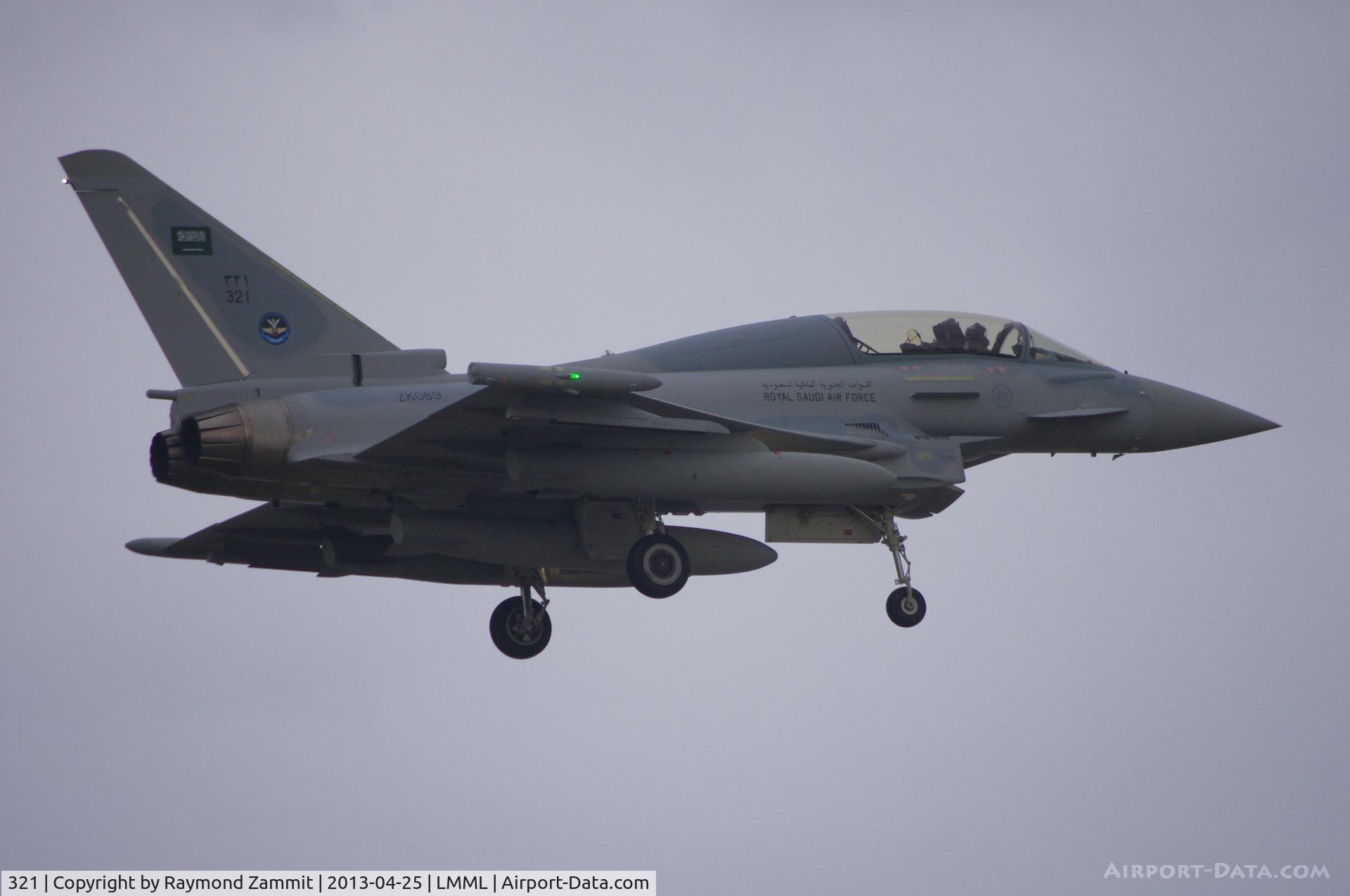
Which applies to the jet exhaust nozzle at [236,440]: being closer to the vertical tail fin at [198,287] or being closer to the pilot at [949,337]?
the vertical tail fin at [198,287]

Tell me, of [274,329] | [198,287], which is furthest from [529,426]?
[198,287]

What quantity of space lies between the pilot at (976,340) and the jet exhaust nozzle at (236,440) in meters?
8.08

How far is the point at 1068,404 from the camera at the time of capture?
19359mm

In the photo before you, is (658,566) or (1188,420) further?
(1188,420)

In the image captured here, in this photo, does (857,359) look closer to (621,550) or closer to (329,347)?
(621,550)

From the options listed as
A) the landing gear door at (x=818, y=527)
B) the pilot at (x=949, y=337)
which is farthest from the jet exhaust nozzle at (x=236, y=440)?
the pilot at (x=949, y=337)

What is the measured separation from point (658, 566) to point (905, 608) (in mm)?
3037

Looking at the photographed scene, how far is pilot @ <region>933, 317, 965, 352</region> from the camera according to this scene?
19.3 meters

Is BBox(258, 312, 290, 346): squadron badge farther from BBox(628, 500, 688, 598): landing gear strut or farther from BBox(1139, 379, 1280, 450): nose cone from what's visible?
BBox(1139, 379, 1280, 450): nose cone

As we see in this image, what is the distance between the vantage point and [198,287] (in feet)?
54.9

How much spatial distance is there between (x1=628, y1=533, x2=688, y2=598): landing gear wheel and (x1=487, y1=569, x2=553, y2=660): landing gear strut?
247 cm

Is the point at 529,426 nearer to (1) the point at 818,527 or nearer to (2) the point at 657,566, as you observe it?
(2) the point at 657,566

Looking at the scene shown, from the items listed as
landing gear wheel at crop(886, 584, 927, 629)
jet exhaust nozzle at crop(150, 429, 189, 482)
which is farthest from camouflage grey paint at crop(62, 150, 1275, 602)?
landing gear wheel at crop(886, 584, 927, 629)

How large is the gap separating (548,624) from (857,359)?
490 cm
